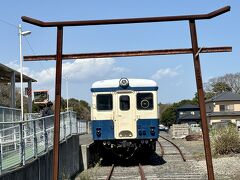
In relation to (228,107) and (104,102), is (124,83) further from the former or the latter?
(228,107)

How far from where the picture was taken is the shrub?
22.0m

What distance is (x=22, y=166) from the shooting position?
9.64 meters

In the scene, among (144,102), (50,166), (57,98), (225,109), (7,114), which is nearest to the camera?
(57,98)

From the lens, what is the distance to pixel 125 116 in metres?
19.2

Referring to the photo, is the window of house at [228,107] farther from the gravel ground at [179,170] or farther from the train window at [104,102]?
the train window at [104,102]

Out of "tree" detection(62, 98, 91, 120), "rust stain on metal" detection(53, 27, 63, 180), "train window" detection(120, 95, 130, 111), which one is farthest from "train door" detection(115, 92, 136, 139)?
"tree" detection(62, 98, 91, 120)

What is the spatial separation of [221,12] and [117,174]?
36.2 feet

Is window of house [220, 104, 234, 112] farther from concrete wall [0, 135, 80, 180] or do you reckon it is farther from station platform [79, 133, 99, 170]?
concrete wall [0, 135, 80, 180]

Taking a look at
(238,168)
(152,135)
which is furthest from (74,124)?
(238,168)

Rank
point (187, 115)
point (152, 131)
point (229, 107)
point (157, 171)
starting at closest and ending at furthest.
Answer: point (157, 171) → point (152, 131) → point (229, 107) → point (187, 115)

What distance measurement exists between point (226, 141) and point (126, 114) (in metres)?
5.47

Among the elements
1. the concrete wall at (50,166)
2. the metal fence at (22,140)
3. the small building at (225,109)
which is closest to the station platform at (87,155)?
the concrete wall at (50,166)

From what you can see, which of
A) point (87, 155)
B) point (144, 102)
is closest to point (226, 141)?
point (144, 102)

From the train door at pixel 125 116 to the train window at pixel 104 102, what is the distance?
27cm
